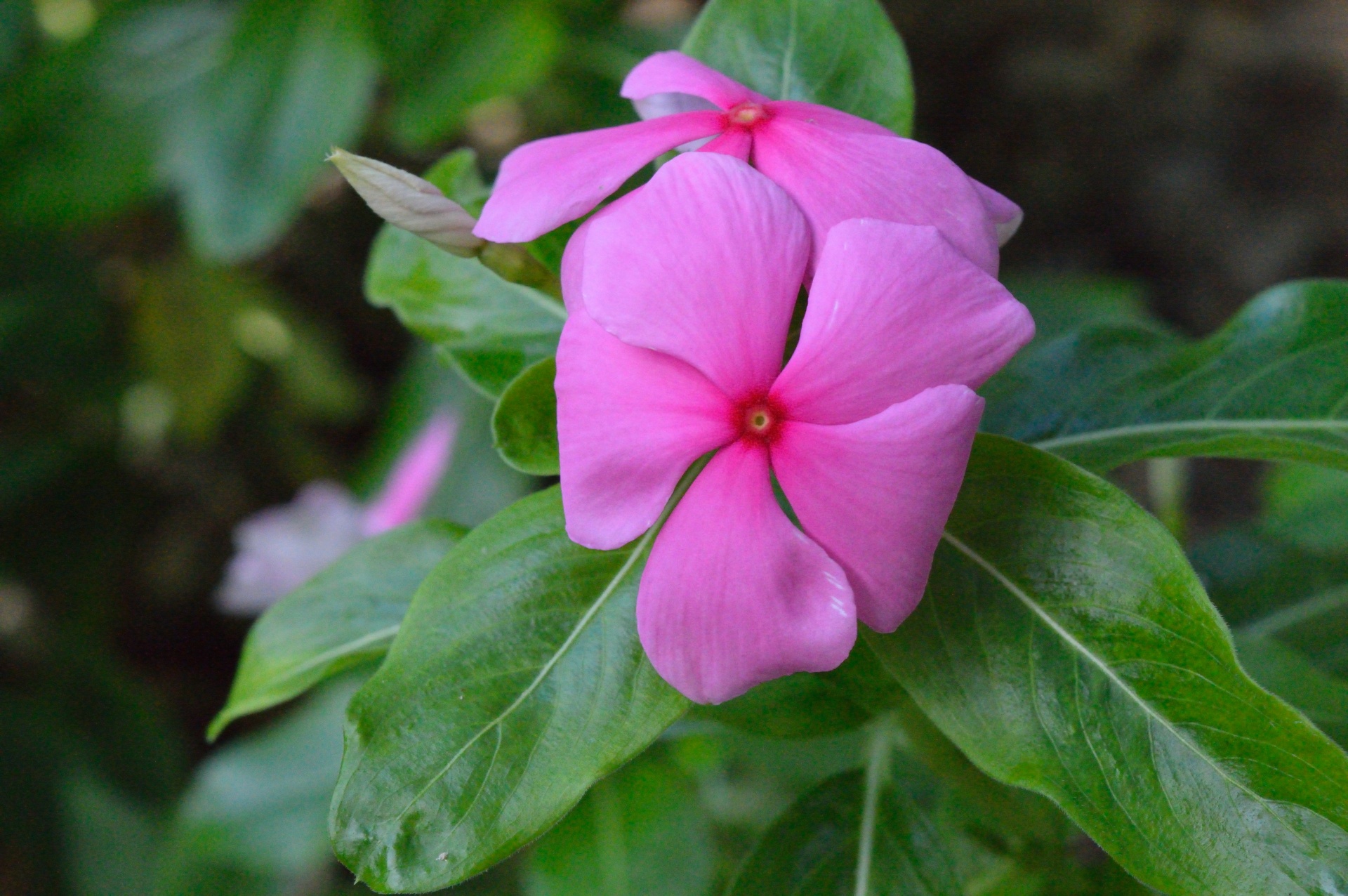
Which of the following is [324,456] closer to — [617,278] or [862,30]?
[862,30]

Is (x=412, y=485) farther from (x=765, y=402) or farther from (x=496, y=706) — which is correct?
(x=765, y=402)

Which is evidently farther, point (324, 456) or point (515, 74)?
point (324, 456)

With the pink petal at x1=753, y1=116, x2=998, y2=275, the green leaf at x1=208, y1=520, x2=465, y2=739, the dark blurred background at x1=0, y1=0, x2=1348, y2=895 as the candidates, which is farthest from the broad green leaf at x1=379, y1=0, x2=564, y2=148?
the pink petal at x1=753, y1=116, x2=998, y2=275

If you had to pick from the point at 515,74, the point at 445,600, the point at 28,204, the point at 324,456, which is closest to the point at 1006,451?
the point at 445,600

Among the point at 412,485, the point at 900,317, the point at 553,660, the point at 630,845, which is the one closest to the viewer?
the point at 900,317

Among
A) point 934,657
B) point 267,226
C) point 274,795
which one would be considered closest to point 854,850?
point 934,657

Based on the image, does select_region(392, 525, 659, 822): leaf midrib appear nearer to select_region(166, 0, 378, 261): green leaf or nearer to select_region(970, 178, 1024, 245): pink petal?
select_region(970, 178, 1024, 245): pink petal
